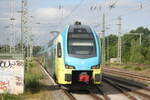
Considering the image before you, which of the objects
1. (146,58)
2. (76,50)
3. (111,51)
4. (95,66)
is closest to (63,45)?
(76,50)

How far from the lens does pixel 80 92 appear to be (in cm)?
1864

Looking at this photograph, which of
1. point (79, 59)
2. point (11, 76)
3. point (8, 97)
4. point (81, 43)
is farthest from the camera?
point (81, 43)

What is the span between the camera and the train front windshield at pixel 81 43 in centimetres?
1759

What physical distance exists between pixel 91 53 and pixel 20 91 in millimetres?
3873

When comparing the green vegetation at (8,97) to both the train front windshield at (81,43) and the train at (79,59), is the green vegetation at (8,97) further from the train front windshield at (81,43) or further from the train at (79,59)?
the train front windshield at (81,43)

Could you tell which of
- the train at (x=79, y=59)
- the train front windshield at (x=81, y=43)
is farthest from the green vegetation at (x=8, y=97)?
the train front windshield at (x=81, y=43)

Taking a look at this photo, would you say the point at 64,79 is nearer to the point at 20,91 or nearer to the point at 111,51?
the point at 20,91

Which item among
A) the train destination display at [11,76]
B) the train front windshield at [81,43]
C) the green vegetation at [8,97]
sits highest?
the train front windshield at [81,43]

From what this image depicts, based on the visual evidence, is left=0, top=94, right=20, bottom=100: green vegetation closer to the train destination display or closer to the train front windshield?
the train destination display

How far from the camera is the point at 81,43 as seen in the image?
17.8 metres

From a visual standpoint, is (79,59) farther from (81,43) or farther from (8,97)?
(8,97)

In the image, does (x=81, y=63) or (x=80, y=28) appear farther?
(x=80, y=28)

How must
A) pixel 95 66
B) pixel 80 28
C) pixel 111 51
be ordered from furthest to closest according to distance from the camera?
pixel 111 51 → pixel 80 28 → pixel 95 66

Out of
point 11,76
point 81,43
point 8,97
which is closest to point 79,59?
point 81,43
